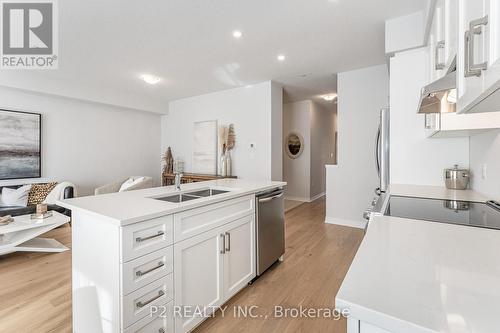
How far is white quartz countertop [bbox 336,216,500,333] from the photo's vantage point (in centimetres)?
41

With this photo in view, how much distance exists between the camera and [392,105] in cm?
235

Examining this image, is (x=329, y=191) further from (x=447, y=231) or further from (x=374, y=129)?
(x=447, y=231)

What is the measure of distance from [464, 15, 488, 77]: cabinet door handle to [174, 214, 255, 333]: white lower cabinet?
1.49 m

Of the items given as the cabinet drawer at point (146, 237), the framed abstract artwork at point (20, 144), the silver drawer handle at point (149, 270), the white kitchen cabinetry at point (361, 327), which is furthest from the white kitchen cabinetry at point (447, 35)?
the framed abstract artwork at point (20, 144)

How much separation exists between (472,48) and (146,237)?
1505mm

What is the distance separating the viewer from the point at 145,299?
1248mm

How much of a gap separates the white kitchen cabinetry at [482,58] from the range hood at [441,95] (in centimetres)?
19

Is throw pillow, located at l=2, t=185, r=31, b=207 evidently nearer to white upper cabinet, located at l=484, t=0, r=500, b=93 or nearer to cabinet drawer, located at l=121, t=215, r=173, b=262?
cabinet drawer, located at l=121, t=215, r=173, b=262

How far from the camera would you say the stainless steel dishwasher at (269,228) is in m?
2.21

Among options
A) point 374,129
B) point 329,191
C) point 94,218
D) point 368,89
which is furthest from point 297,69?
point 94,218

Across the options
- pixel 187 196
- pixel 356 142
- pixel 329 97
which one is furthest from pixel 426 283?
pixel 329 97

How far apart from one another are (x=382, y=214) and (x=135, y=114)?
19.2 ft

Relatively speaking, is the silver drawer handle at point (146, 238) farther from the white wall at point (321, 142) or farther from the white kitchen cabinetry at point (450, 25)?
the white wall at point (321, 142)

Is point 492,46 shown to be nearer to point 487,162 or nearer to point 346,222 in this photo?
point 487,162
